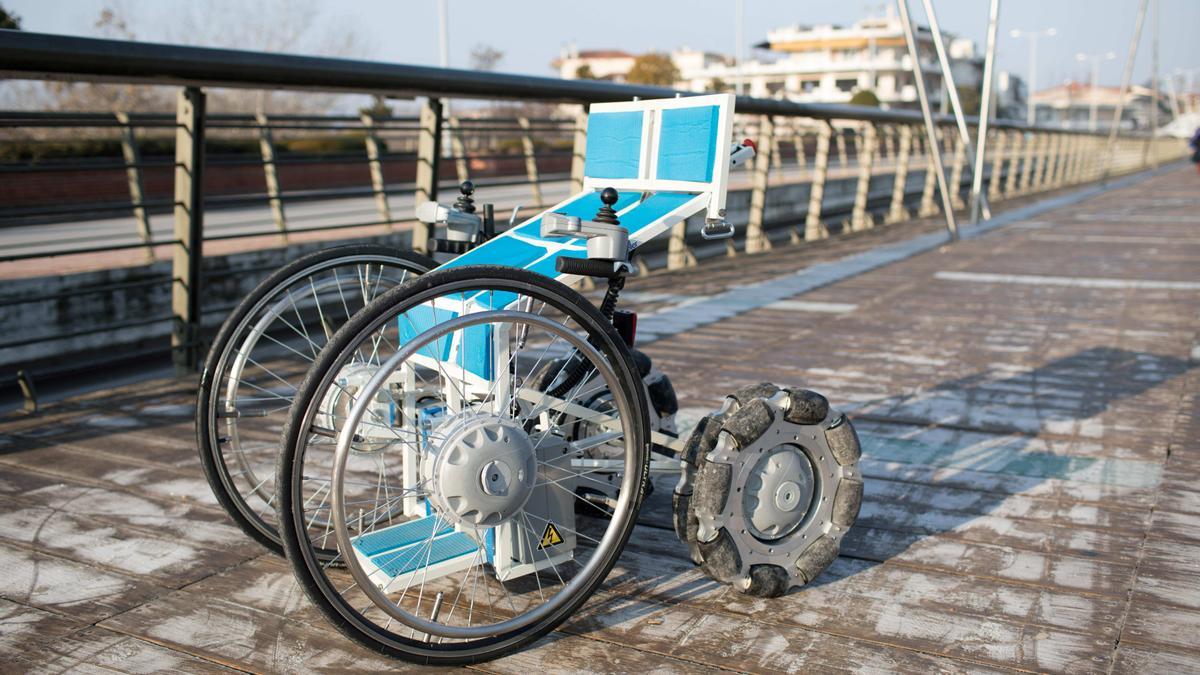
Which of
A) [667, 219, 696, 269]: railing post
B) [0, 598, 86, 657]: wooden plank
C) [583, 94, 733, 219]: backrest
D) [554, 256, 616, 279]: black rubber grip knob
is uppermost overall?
[583, 94, 733, 219]: backrest

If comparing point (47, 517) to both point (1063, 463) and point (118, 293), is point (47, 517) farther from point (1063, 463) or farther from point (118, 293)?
point (118, 293)

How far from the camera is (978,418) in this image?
14.1 feet

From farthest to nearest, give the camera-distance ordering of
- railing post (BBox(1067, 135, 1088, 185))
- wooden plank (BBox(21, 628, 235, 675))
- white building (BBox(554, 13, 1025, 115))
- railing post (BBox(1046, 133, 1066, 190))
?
white building (BBox(554, 13, 1025, 115))
railing post (BBox(1067, 135, 1088, 185))
railing post (BBox(1046, 133, 1066, 190))
wooden plank (BBox(21, 628, 235, 675))

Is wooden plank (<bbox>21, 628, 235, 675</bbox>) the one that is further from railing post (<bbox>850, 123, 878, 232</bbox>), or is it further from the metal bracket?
railing post (<bbox>850, 123, 878, 232</bbox>)

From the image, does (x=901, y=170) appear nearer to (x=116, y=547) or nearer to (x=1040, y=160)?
(x=116, y=547)

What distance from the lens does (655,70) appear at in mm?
58938

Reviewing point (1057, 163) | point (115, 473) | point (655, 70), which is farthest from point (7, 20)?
point (655, 70)

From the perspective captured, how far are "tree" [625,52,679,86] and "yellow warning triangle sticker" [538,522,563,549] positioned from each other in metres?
57.8

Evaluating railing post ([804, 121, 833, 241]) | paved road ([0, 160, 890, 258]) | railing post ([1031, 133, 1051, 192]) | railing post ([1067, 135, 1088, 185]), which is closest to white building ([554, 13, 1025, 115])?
railing post ([1067, 135, 1088, 185])

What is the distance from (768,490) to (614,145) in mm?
1188

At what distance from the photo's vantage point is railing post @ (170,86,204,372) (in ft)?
15.5

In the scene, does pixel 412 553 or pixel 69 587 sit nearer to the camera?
pixel 412 553

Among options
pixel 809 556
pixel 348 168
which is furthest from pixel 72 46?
pixel 348 168

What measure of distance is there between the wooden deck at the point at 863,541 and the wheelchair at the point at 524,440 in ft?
0.50
